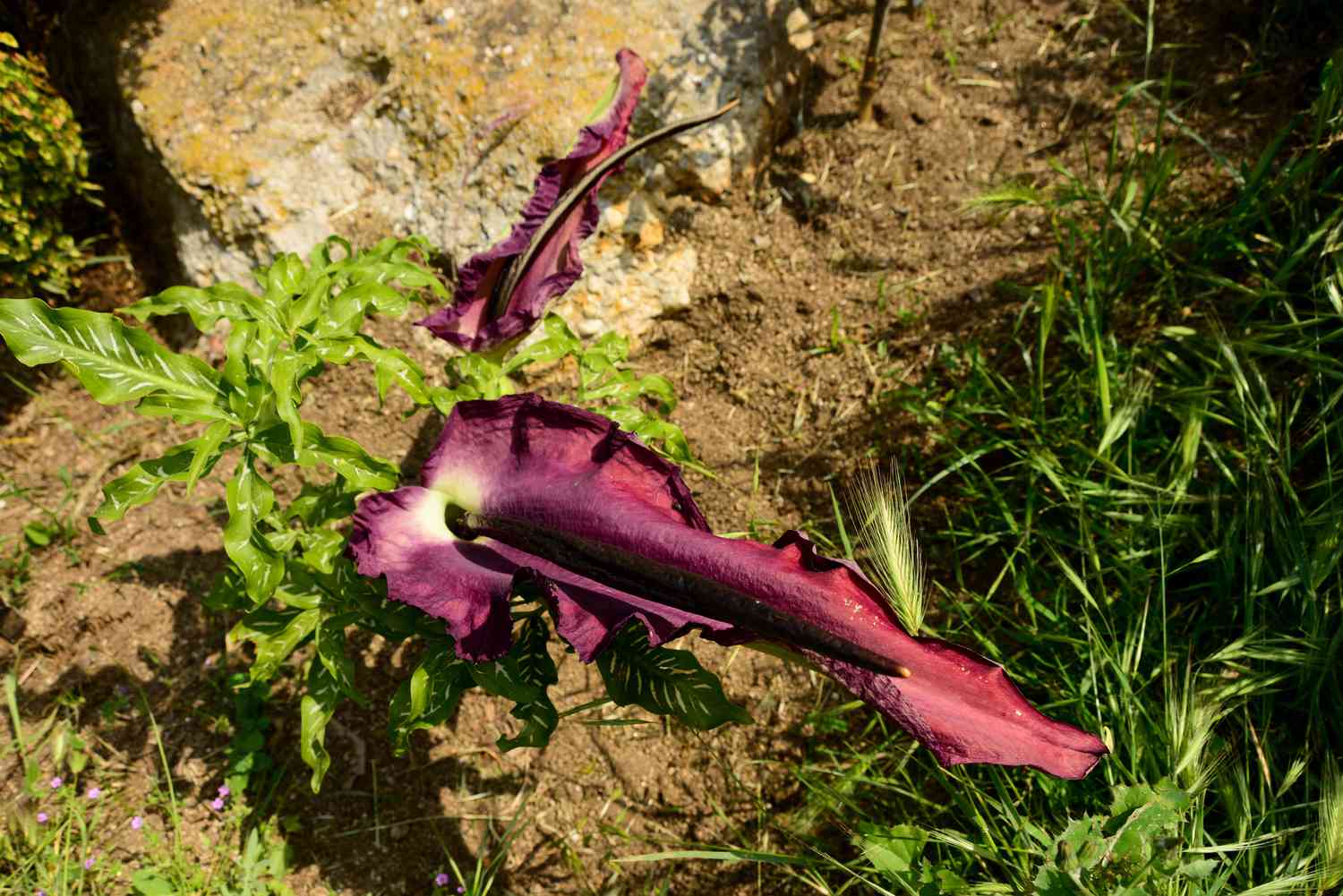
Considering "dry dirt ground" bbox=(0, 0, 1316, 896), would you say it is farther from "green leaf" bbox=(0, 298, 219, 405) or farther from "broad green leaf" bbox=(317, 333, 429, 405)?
"broad green leaf" bbox=(317, 333, 429, 405)

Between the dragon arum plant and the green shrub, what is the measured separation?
1217mm

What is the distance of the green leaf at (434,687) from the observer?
1474mm

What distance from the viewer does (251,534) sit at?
1.44 meters

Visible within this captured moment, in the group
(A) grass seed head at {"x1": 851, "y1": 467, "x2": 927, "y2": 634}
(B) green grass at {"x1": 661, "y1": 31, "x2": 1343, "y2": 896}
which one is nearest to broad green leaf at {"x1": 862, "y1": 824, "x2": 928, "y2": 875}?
(B) green grass at {"x1": 661, "y1": 31, "x2": 1343, "y2": 896}

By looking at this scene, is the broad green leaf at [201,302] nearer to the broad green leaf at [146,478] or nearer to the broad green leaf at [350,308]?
the broad green leaf at [350,308]

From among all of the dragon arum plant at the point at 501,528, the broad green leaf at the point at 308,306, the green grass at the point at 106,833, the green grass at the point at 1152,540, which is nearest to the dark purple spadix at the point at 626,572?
the dragon arum plant at the point at 501,528

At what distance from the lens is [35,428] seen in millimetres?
2680

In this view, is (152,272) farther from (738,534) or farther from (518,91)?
(738,534)

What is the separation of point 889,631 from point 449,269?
1866mm

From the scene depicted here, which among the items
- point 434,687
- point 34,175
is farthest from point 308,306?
point 34,175

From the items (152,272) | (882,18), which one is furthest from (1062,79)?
(152,272)

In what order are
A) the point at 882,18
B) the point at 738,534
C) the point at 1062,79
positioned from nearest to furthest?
the point at 738,534 → the point at 882,18 → the point at 1062,79

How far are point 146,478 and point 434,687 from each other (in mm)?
589

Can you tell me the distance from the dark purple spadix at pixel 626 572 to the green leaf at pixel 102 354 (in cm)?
39
